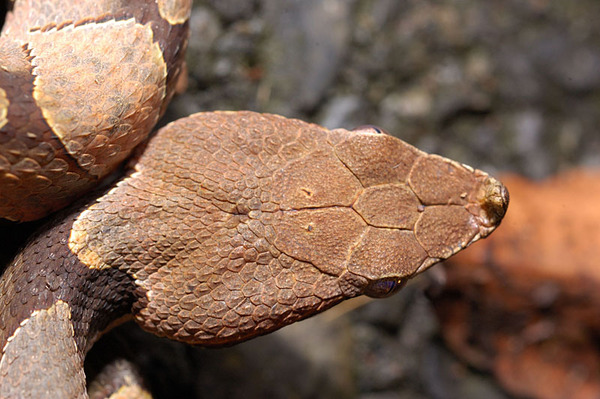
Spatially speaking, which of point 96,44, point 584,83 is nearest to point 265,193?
point 96,44

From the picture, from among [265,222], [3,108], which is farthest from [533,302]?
[3,108]

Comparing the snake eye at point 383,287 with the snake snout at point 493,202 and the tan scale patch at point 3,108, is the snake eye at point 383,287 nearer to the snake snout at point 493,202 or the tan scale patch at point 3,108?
the snake snout at point 493,202

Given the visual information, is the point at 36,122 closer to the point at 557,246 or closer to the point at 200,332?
the point at 200,332

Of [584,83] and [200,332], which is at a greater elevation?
[584,83]

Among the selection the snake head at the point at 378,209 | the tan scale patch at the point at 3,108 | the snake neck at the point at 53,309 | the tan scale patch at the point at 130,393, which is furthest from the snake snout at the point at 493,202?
the tan scale patch at the point at 3,108

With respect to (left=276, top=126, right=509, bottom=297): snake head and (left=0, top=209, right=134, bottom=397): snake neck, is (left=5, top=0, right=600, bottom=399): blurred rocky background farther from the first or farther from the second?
(left=276, top=126, right=509, bottom=297): snake head

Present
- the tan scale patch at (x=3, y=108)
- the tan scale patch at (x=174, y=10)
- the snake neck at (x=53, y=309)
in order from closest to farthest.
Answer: the tan scale patch at (x=3, y=108)
the snake neck at (x=53, y=309)
the tan scale patch at (x=174, y=10)
